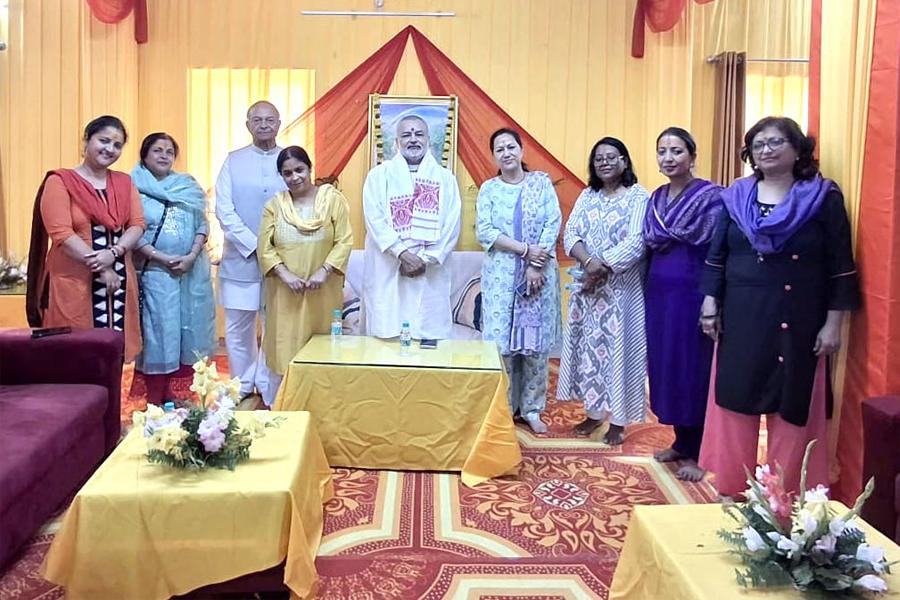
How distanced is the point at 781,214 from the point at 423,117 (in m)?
3.28

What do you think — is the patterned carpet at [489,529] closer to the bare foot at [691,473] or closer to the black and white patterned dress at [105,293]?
the bare foot at [691,473]

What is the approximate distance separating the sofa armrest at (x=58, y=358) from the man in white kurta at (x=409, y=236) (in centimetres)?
120

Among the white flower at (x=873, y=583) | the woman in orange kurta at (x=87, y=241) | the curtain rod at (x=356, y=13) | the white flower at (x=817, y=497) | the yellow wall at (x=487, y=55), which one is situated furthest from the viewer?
the curtain rod at (x=356, y=13)

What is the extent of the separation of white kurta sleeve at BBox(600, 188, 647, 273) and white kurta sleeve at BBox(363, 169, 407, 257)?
3.14 ft

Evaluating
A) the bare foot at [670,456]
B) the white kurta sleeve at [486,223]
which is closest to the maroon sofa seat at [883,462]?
the bare foot at [670,456]

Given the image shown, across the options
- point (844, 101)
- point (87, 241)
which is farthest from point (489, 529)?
point (87, 241)

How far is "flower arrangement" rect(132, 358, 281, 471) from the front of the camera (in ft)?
6.67

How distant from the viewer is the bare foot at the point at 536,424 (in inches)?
144

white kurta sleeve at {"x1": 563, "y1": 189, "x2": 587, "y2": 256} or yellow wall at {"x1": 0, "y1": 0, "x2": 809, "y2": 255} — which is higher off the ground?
yellow wall at {"x1": 0, "y1": 0, "x2": 809, "y2": 255}

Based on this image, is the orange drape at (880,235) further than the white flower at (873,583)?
Yes

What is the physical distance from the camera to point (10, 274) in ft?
14.8

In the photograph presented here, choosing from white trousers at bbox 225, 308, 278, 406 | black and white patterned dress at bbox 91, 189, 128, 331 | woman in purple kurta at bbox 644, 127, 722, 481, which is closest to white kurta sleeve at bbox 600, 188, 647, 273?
woman in purple kurta at bbox 644, 127, 722, 481

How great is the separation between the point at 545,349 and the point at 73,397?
196 cm

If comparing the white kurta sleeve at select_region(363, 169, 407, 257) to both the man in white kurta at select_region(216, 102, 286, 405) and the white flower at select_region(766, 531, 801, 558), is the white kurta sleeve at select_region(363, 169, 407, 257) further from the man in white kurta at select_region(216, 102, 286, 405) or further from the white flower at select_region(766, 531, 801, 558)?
the white flower at select_region(766, 531, 801, 558)
